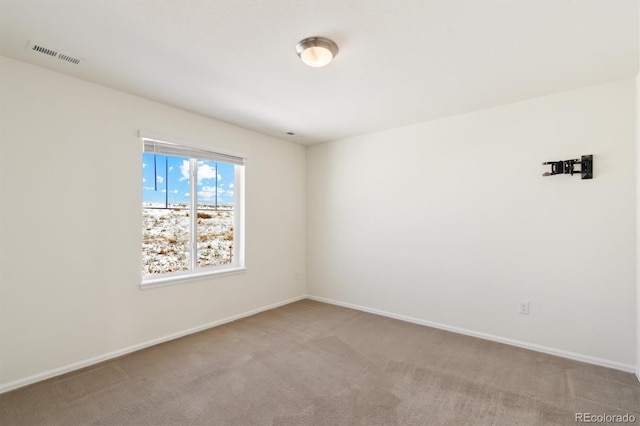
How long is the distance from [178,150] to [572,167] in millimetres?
3963

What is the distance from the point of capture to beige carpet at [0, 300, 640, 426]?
1.97 m

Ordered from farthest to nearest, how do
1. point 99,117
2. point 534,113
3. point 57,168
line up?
1. point 534,113
2. point 99,117
3. point 57,168

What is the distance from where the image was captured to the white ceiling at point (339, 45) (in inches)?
69.2

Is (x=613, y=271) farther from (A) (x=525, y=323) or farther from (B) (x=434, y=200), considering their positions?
(B) (x=434, y=200)

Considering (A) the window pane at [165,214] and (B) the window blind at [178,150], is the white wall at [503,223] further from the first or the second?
(A) the window pane at [165,214]

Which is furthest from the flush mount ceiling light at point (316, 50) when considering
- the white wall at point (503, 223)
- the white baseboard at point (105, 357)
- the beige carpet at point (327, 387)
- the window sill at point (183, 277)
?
the white baseboard at point (105, 357)

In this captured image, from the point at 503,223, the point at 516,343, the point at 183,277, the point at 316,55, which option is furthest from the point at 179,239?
the point at 516,343

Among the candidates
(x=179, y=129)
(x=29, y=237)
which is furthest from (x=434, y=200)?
(x=29, y=237)

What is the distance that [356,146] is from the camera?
4.39 m

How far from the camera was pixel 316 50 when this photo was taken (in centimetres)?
205

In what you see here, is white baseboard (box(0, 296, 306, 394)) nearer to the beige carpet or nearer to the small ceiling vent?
the beige carpet

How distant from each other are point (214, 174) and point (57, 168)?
1.56 m

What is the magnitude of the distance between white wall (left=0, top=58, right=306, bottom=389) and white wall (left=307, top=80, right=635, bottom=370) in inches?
88.7

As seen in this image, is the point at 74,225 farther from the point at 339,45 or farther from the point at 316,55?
the point at 339,45
